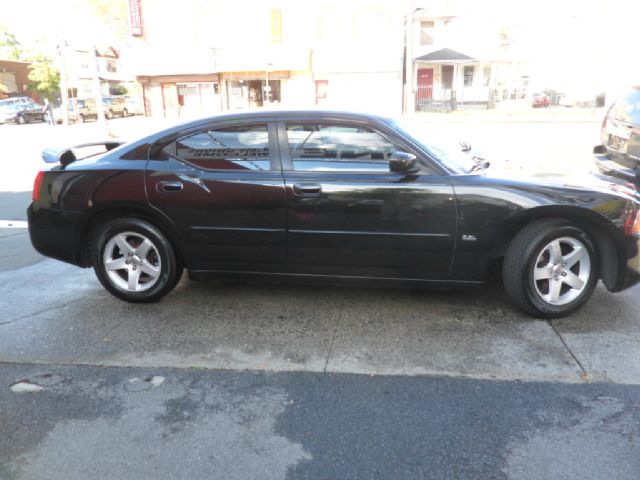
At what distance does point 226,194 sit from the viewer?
4.16 meters

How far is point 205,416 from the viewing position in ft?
9.86

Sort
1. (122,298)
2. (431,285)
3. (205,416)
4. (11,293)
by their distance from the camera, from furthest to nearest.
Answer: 1. (11,293)
2. (122,298)
3. (431,285)
4. (205,416)

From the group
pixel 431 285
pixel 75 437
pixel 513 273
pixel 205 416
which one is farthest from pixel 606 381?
pixel 75 437

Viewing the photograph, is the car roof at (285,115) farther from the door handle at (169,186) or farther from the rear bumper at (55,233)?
the rear bumper at (55,233)

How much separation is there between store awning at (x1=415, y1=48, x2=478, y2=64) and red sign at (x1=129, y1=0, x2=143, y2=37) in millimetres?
18136

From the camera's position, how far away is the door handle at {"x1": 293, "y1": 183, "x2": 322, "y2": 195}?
4031 millimetres

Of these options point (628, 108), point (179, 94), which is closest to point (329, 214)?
point (628, 108)

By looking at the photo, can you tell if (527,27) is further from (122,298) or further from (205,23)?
(122,298)

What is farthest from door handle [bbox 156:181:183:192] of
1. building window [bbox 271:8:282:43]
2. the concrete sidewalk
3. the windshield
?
building window [bbox 271:8:282:43]

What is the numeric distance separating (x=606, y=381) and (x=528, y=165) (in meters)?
1.92

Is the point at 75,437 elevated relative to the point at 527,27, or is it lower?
lower

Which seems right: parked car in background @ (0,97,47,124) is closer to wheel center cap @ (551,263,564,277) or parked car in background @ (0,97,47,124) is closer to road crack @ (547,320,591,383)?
wheel center cap @ (551,263,564,277)

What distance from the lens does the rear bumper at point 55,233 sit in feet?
14.6

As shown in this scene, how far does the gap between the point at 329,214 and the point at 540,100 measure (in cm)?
3014
